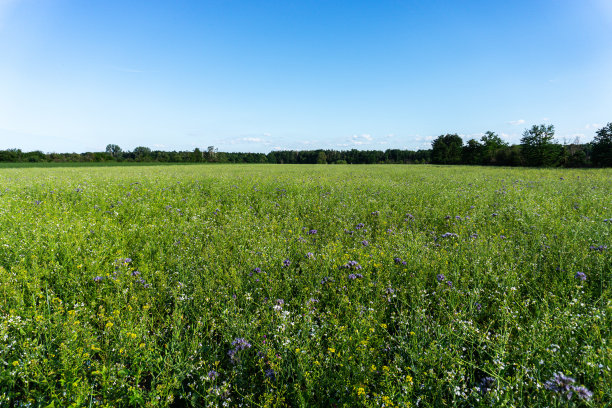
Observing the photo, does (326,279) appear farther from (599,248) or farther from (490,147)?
(490,147)

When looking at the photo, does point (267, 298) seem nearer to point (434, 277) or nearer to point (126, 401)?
point (126, 401)

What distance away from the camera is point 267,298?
321cm

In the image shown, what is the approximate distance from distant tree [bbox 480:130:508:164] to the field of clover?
252 feet

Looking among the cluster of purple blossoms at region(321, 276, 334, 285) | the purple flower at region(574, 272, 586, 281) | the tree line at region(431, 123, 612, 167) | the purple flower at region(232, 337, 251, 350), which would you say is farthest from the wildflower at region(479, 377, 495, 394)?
the tree line at region(431, 123, 612, 167)

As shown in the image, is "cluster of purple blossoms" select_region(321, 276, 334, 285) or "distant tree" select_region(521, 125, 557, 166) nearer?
"cluster of purple blossoms" select_region(321, 276, 334, 285)

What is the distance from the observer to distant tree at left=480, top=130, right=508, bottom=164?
68125 mm

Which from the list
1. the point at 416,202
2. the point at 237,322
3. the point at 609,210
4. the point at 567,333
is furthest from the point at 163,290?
the point at 609,210

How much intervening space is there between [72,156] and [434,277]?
12858 centimetres

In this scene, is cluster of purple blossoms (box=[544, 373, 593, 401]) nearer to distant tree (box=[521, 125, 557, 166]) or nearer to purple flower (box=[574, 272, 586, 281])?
purple flower (box=[574, 272, 586, 281])

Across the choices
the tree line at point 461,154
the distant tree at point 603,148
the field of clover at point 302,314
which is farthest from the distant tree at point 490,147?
the field of clover at point 302,314

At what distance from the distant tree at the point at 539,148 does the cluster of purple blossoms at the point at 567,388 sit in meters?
73.5

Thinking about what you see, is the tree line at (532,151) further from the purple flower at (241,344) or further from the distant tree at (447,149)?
the purple flower at (241,344)

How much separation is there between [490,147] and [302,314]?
278 ft

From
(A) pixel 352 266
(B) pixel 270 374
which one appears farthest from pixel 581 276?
(B) pixel 270 374
